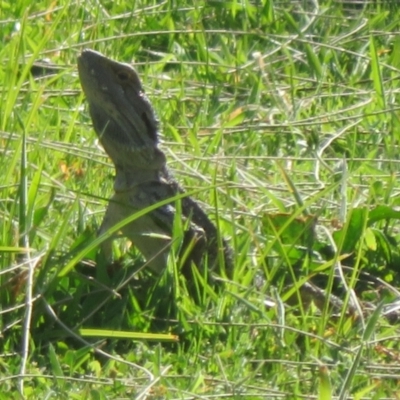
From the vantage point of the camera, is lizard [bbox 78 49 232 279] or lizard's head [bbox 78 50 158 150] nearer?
lizard [bbox 78 49 232 279]

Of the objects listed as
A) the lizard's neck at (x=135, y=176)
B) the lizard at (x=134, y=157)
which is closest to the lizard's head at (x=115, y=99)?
the lizard at (x=134, y=157)

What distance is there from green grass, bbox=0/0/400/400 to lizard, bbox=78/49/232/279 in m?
0.12

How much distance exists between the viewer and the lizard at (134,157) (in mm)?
4422

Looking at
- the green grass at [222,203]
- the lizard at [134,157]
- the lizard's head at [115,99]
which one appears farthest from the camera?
the lizard's head at [115,99]

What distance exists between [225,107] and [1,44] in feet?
4.09

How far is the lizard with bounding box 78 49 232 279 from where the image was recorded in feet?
14.5

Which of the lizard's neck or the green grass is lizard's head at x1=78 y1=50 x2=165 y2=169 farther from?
the green grass

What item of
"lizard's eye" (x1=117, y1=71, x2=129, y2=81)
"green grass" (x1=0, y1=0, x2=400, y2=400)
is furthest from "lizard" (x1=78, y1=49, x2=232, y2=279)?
"green grass" (x1=0, y1=0, x2=400, y2=400)

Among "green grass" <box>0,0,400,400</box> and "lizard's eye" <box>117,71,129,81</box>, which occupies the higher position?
"lizard's eye" <box>117,71,129,81</box>

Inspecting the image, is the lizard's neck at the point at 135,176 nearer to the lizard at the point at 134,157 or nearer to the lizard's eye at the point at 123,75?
the lizard at the point at 134,157

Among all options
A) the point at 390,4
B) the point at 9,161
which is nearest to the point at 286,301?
the point at 9,161

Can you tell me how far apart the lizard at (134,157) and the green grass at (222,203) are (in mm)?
125

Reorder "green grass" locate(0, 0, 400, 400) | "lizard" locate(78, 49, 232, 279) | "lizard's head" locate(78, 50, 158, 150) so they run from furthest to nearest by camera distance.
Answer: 1. "lizard's head" locate(78, 50, 158, 150)
2. "lizard" locate(78, 49, 232, 279)
3. "green grass" locate(0, 0, 400, 400)

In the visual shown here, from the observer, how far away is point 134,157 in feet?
15.3
